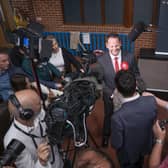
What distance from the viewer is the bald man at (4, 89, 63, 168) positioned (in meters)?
1.67

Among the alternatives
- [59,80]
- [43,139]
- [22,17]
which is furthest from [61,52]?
[22,17]

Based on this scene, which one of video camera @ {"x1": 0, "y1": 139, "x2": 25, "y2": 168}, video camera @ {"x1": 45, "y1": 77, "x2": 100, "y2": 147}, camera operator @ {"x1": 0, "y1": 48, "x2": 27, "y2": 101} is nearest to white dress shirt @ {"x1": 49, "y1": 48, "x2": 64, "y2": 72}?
camera operator @ {"x1": 0, "y1": 48, "x2": 27, "y2": 101}

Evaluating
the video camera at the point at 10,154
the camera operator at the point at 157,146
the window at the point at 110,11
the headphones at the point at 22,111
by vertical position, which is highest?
the window at the point at 110,11

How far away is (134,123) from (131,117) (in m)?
0.07

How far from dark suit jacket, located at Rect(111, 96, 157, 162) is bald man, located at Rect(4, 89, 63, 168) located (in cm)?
56

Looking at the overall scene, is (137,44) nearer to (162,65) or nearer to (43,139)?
(162,65)

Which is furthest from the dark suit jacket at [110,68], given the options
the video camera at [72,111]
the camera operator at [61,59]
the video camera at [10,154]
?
the video camera at [10,154]

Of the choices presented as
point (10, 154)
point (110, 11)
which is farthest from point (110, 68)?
point (110, 11)

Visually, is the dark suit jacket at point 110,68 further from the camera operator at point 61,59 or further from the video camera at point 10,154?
the video camera at point 10,154

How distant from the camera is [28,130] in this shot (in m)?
1.77

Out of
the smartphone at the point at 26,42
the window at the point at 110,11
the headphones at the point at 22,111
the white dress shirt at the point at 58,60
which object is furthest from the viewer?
the window at the point at 110,11

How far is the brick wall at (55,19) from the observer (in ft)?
15.7

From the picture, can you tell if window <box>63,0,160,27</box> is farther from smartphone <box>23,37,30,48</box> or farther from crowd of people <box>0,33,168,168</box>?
smartphone <box>23,37,30,48</box>

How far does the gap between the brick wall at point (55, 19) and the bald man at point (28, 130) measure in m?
3.44
